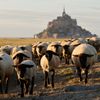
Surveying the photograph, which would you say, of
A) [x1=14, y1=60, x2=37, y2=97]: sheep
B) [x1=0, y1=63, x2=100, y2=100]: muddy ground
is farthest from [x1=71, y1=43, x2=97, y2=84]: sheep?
[x1=14, y1=60, x2=37, y2=97]: sheep

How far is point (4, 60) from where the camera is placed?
2550 cm

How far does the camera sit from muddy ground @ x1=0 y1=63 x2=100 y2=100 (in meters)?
22.0

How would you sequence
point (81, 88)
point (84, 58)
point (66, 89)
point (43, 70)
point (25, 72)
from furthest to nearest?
point (43, 70)
point (84, 58)
point (81, 88)
point (66, 89)
point (25, 72)

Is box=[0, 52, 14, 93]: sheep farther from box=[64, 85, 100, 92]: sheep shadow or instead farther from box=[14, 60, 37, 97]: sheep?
box=[64, 85, 100, 92]: sheep shadow

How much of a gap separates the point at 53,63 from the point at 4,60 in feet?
11.9

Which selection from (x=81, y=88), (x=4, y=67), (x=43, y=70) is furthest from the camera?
(x=43, y=70)

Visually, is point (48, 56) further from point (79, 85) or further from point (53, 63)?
point (79, 85)

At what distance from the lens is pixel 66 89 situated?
2380 centimetres

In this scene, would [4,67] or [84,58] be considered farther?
[84,58]

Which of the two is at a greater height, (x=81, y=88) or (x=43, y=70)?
(x=43, y=70)

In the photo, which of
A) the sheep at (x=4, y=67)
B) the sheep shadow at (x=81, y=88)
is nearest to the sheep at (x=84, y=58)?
the sheep shadow at (x=81, y=88)

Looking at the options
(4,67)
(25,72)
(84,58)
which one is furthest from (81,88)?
(4,67)

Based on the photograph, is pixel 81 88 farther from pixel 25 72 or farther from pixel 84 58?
pixel 25 72

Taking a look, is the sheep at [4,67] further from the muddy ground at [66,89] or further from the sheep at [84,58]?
the sheep at [84,58]
